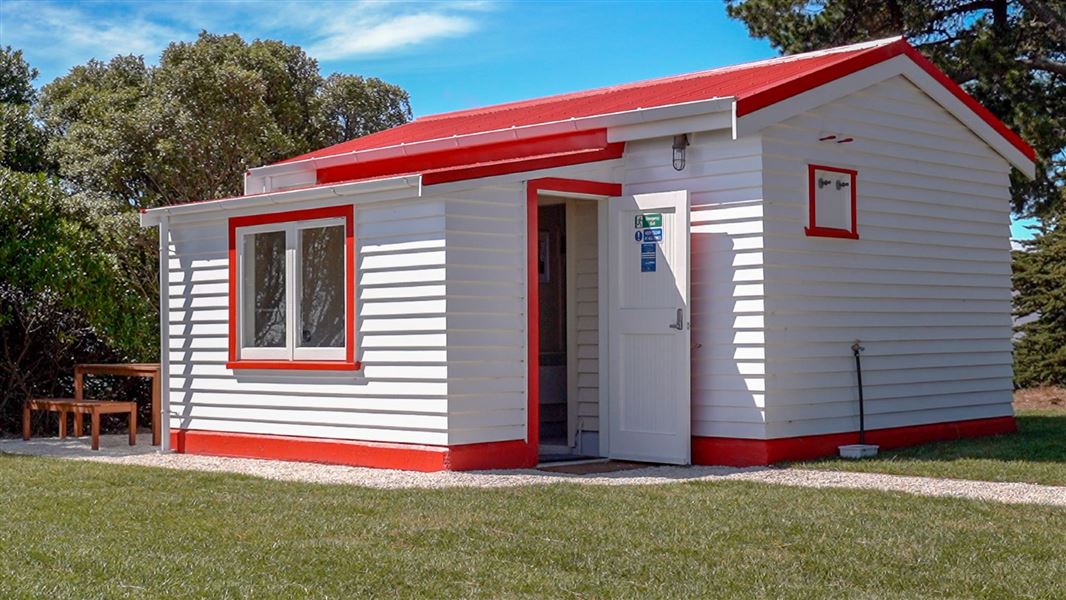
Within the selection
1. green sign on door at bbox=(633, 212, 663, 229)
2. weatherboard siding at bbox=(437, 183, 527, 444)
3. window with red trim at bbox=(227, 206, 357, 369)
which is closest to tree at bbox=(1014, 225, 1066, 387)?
green sign on door at bbox=(633, 212, 663, 229)

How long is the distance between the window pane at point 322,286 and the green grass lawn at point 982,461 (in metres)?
3.96

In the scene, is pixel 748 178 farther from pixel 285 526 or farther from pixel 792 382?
pixel 285 526

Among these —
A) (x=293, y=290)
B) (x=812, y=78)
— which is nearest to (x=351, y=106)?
(x=293, y=290)

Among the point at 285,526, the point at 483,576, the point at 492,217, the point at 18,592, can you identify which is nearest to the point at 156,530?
the point at 285,526

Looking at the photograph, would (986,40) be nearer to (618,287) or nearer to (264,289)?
(618,287)

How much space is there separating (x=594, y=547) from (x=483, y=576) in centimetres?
86

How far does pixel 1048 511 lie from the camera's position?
322 inches

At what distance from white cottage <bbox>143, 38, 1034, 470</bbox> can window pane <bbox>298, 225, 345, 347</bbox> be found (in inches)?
1.0

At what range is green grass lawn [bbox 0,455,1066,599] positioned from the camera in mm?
6129

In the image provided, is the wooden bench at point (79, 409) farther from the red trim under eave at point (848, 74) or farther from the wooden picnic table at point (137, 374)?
the red trim under eave at point (848, 74)

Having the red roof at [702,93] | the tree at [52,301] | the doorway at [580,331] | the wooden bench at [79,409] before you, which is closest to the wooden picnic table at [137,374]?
the wooden bench at [79,409]

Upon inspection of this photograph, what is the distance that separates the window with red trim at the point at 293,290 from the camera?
1127 cm

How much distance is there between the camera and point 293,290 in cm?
1161

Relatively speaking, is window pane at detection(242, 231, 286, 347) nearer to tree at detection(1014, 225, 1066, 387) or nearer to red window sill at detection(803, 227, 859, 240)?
red window sill at detection(803, 227, 859, 240)
